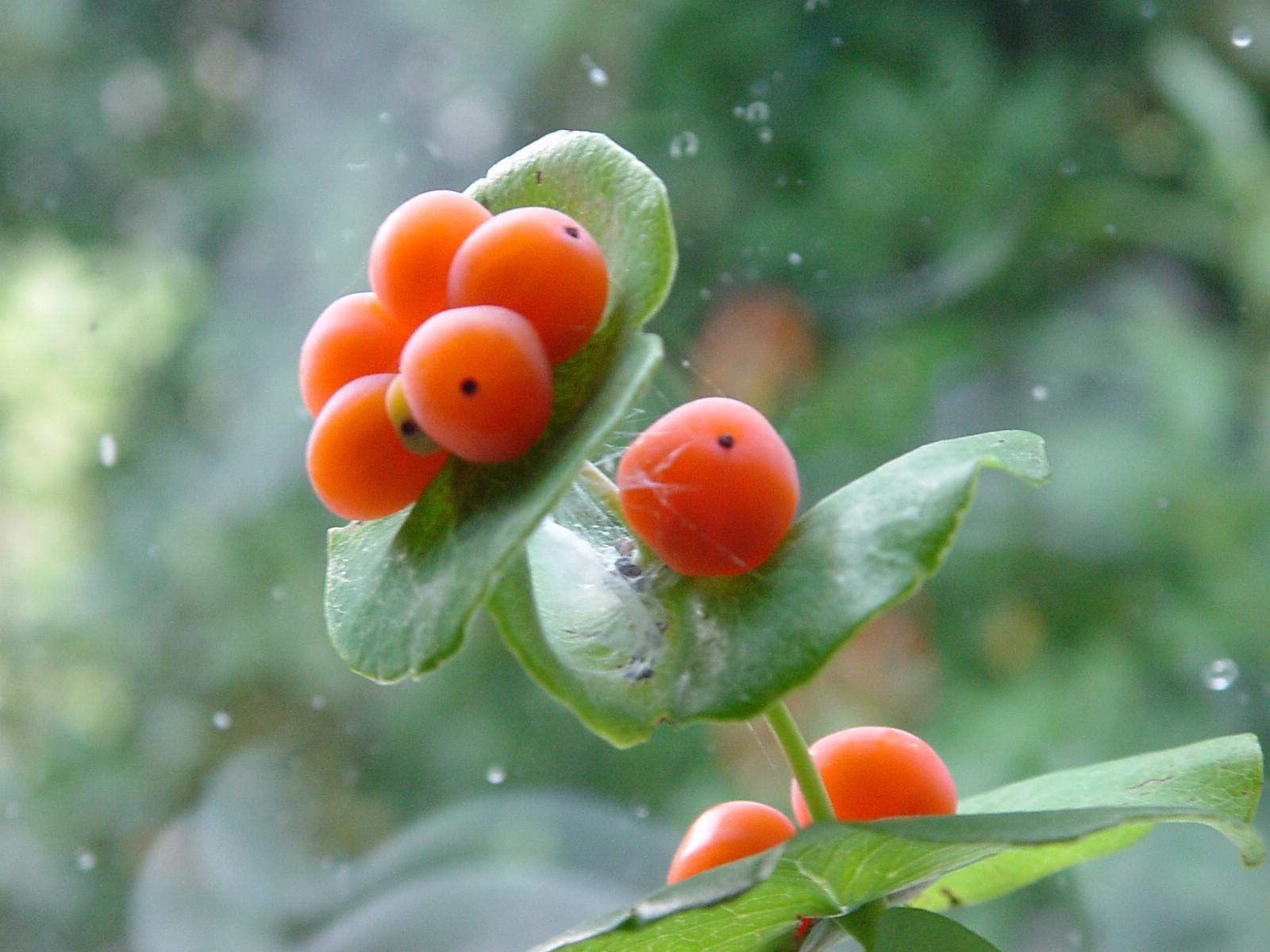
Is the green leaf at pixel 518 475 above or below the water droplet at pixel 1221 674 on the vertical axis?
above

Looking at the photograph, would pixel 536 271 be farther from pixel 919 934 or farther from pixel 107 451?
pixel 107 451

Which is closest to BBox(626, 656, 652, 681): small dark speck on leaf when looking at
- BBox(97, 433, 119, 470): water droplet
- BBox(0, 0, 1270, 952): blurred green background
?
BBox(0, 0, 1270, 952): blurred green background

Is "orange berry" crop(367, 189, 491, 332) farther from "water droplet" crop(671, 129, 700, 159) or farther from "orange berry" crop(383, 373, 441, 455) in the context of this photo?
"water droplet" crop(671, 129, 700, 159)

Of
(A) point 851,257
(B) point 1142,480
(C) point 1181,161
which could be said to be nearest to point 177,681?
(A) point 851,257

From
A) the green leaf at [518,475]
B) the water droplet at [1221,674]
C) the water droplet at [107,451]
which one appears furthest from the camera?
the water droplet at [107,451]

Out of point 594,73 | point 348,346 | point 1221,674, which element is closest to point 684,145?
point 594,73

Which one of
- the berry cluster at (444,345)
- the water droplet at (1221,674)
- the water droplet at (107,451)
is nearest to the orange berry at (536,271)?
the berry cluster at (444,345)

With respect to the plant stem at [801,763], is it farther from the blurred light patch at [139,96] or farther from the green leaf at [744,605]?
the blurred light patch at [139,96]

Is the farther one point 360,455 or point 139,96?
point 139,96
